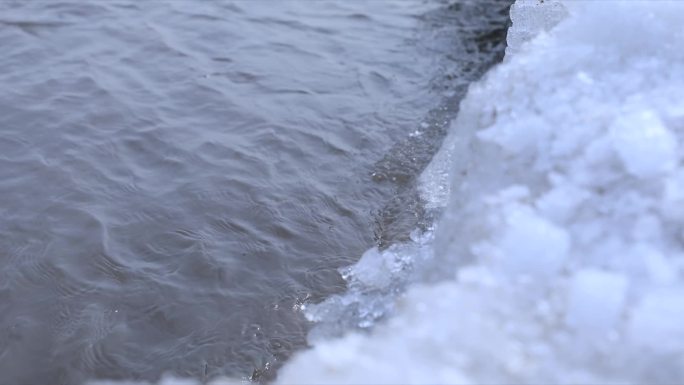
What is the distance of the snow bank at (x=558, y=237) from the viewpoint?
183 centimetres

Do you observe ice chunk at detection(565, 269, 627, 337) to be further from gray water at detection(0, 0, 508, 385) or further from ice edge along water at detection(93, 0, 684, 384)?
gray water at detection(0, 0, 508, 385)

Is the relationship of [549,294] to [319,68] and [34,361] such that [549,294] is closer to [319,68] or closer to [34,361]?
[34,361]

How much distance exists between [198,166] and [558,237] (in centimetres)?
306

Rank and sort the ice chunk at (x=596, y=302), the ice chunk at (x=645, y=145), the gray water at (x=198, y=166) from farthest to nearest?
the gray water at (x=198, y=166) < the ice chunk at (x=645, y=145) < the ice chunk at (x=596, y=302)

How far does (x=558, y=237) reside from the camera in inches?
78.9

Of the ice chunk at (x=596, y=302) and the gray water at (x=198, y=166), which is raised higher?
the ice chunk at (x=596, y=302)

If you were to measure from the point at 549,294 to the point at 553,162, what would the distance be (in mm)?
453

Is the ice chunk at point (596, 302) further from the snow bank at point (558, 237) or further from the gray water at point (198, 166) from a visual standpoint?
the gray water at point (198, 166)

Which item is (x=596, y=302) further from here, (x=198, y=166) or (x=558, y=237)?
(x=198, y=166)

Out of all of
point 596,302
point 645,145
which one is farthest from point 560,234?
point 645,145

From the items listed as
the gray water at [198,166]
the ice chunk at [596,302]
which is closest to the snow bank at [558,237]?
the ice chunk at [596,302]

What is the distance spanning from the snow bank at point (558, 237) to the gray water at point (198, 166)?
1393 mm

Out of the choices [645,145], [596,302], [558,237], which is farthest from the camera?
[645,145]

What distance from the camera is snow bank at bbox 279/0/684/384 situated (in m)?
1.83
